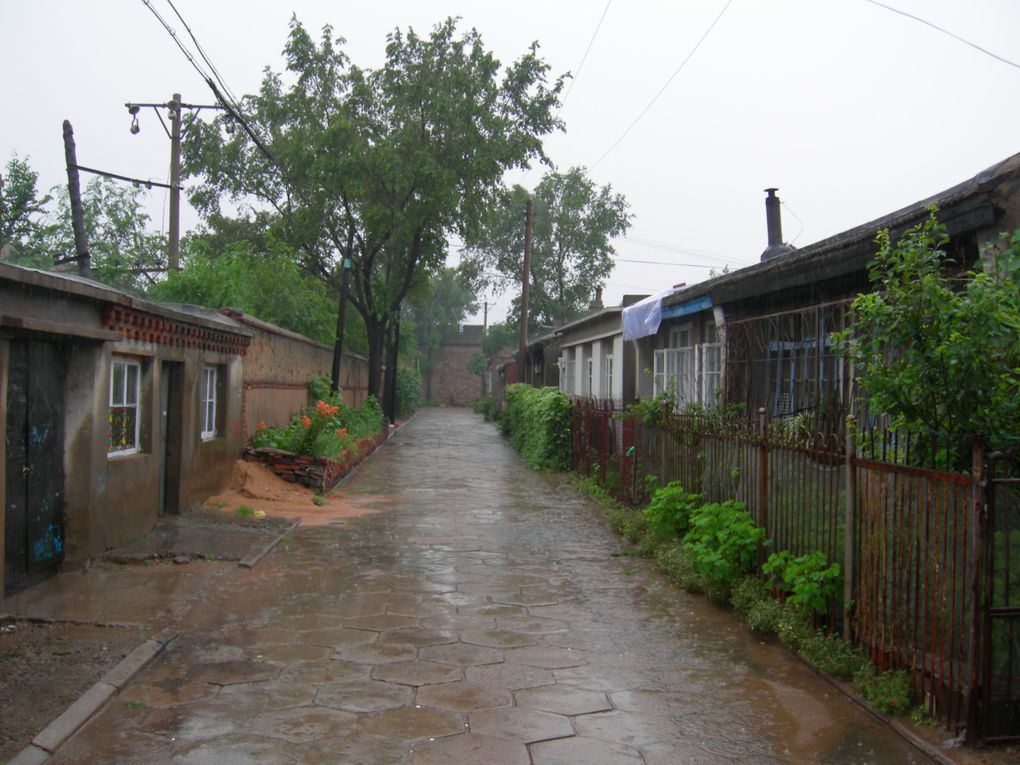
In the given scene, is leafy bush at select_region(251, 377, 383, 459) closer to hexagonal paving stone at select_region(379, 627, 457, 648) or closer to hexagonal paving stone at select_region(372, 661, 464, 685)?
hexagonal paving stone at select_region(379, 627, 457, 648)

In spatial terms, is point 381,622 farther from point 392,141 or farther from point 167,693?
point 392,141

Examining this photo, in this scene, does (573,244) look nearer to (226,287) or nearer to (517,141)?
(517,141)

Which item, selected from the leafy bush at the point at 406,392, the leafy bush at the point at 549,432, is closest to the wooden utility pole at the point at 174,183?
the leafy bush at the point at 549,432

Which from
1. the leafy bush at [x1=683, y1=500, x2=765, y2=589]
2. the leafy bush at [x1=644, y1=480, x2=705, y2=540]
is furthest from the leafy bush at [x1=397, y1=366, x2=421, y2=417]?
the leafy bush at [x1=683, y1=500, x2=765, y2=589]

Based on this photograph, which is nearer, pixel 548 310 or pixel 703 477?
pixel 703 477

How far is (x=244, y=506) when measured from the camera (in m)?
11.6

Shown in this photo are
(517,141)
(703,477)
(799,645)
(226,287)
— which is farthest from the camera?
(517,141)

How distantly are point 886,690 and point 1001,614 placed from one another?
0.94m

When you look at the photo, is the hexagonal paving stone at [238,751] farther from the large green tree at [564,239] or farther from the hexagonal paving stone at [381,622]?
the large green tree at [564,239]

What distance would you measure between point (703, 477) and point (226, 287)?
1286 centimetres

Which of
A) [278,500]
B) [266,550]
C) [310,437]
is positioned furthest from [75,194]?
[266,550]

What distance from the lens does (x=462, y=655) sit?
5949 millimetres

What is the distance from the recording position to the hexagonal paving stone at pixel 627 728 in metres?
4.60

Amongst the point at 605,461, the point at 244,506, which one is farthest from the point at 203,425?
the point at 605,461
